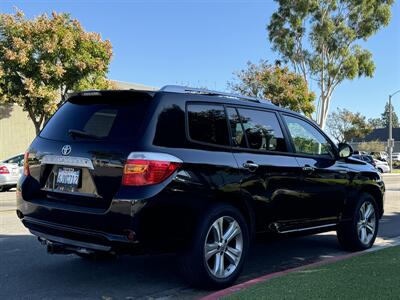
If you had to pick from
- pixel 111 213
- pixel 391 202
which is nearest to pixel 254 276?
pixel 111 213

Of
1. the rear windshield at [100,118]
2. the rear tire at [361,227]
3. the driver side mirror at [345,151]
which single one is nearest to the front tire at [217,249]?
the rear windshield at [100,118]

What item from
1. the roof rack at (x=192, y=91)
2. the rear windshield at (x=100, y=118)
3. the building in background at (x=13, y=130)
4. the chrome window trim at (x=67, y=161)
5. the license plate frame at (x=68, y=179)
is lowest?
the license plate frame at (x=68, y=179)

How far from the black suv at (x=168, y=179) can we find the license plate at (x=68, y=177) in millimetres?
11

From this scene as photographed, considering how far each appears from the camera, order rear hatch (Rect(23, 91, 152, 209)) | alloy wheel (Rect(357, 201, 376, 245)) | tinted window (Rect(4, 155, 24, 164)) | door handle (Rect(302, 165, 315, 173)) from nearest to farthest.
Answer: rear hatch (Rect(23, 91, 152, 209))
door handle (Rect(302, 165, 315, 173))
alloy wheel (Rect(357, 201, 376, 245))
tinted window (Rect(4, 155, 24, 164))

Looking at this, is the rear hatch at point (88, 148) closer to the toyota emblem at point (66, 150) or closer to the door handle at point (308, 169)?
the toyota emblem at point (66, 150)

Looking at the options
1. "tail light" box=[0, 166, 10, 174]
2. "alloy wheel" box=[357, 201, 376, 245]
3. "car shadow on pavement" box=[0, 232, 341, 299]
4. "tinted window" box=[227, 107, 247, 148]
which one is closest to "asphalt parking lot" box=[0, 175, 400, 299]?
"car shadow on pavement" box=[0, 232, 341, 299]

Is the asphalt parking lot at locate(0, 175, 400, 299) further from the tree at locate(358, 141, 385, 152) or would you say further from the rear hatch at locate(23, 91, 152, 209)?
the tree at locate(358, 141, 385, 152)

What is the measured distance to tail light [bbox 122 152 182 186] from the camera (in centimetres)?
452

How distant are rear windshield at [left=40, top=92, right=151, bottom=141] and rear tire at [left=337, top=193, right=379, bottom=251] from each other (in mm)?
3632

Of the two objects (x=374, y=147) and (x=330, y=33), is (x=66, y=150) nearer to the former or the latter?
(x=330, y=33)

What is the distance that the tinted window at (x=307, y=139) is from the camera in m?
6.43

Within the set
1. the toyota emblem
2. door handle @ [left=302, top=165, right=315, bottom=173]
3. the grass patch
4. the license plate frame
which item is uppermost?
the toyota emblem

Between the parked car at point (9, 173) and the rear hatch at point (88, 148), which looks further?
Answer: the parked car at point (9, 173)

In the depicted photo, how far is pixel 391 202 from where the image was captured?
14898 millimetres
